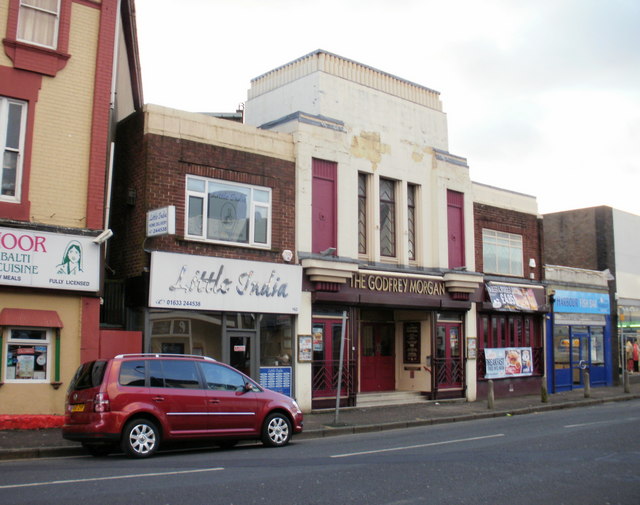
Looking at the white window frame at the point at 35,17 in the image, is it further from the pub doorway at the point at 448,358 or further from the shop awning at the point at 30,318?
the pub doorway at the point at 448,358

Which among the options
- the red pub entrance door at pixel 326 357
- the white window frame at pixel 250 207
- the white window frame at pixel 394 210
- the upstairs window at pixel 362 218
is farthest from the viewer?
the white window frame at pixel 394 210

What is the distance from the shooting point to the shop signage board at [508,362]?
24922mm

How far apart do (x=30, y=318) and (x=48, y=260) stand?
1.25 m

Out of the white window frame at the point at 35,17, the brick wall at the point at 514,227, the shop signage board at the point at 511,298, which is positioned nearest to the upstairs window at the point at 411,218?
the brick wall at the point at 514,227

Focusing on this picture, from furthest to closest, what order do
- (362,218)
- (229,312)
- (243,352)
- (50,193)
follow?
(362,218), (243,352), (229,312), (50,193)

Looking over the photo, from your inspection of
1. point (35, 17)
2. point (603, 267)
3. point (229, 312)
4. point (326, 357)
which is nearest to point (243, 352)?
point (229, 312)

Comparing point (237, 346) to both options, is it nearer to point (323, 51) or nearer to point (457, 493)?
point (323, 51)

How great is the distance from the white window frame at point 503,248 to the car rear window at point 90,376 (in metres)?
16.5

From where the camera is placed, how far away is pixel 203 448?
13.2 meters

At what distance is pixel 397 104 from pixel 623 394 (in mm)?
13504

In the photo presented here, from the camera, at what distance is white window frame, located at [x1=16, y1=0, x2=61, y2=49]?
15.3 meters

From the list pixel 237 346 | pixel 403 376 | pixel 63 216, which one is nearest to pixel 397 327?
pixel 403 376

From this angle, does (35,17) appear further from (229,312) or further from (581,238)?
(581,238)

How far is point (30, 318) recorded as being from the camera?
48.0 feet
